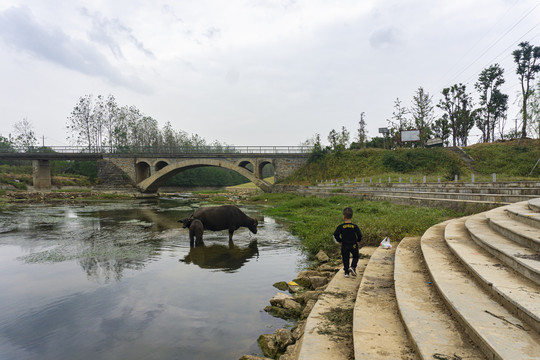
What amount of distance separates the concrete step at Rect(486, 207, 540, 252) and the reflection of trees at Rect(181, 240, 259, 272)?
5.71 metres

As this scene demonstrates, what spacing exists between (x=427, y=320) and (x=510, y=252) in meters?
1.94

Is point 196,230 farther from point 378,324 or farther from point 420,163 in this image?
point 420,163

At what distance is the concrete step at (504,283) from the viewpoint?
2787 mm

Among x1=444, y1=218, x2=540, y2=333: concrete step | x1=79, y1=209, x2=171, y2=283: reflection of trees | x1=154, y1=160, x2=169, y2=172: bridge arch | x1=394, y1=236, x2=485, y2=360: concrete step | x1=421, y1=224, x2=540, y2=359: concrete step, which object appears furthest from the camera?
x1=154, y1=160, x2=169, y2=172: bridge arch

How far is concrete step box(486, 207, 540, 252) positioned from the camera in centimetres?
426

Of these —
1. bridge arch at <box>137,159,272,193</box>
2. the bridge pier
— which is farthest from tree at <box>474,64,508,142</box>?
the bridge pier

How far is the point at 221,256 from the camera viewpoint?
9.12m

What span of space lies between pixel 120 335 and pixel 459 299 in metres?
4.47

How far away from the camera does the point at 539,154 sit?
3312cm

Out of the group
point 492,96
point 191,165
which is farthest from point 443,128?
point 191,165

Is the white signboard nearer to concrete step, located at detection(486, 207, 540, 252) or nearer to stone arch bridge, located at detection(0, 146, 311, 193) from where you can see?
stone arch bridge, located at detection(0, 146, 311, 193)

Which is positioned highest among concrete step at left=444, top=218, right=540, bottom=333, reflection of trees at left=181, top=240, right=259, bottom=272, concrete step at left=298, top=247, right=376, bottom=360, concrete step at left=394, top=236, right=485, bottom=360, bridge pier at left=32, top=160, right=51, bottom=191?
bridge pier at left=32, top=160, right=51, bottom=191

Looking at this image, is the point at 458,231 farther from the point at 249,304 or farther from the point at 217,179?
the point at 217,179

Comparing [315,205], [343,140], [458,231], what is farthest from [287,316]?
[343,140]
